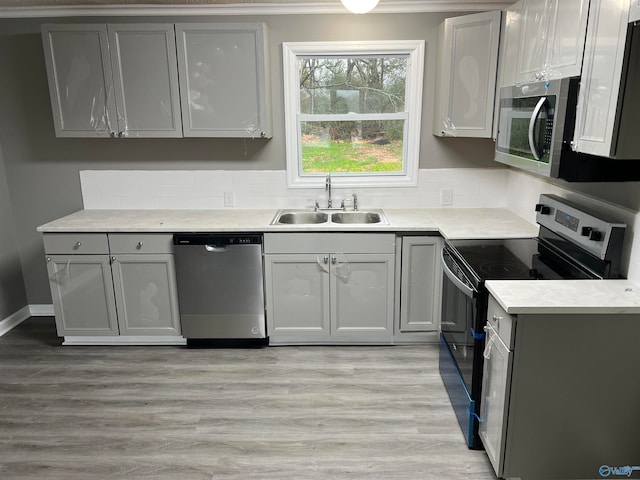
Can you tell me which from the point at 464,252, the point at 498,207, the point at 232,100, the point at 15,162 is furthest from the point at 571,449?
the point at 15,162

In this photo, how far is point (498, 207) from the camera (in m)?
3.72

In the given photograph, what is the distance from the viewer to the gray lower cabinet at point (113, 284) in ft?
10.6

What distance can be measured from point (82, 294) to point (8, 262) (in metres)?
0.94

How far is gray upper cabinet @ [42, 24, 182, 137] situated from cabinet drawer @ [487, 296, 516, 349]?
7.70 ft

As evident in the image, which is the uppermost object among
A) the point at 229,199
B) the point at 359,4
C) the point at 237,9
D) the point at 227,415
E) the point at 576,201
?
the point at 237,9

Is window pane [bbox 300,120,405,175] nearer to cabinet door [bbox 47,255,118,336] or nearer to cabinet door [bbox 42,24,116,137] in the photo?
cabinet door [bbox 42,24,116,137]

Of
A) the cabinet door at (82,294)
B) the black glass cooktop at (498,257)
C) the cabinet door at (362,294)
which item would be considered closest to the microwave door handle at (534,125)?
the black glass cooktop at (498,257)

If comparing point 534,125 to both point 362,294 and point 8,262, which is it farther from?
point 8,262

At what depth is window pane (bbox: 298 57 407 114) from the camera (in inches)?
140

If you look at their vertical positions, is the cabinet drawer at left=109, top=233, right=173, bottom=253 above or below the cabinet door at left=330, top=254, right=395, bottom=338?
above

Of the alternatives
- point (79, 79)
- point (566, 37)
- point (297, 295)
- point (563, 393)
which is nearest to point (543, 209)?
point (566, 37)

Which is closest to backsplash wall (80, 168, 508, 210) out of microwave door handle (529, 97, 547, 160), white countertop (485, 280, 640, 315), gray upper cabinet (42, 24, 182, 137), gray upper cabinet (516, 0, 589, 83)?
gray upper cabinet (42, 24, 182, 137)

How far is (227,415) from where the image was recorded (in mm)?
2646

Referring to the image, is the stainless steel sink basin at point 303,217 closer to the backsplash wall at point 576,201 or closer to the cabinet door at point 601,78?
the backsplash wall at point 576,201
